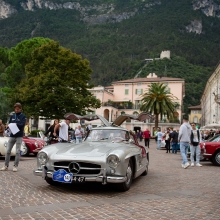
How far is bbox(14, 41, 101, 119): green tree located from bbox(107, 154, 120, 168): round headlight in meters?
27.2

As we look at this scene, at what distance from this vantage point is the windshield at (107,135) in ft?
29.2

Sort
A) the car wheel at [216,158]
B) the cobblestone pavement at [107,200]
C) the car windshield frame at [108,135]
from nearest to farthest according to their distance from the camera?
the cobblestone pavement at [107,200], the car windshield frame at [108,135], the car wheel at [216,158]

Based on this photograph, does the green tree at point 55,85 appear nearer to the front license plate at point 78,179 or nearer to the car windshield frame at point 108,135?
the car windshield frame at point 108,135

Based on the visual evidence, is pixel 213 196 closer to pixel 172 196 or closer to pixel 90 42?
pixel 172 196

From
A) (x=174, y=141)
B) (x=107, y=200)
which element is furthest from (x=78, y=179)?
(x=174, y=141)

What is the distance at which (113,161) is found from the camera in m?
7.02

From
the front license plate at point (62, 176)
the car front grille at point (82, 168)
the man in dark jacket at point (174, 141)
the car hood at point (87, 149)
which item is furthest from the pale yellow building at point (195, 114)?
the front license plate at point (62, 176)

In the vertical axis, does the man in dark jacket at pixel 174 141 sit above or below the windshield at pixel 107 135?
below

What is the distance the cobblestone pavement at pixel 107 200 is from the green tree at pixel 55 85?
25.5 m

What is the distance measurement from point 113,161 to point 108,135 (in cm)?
200

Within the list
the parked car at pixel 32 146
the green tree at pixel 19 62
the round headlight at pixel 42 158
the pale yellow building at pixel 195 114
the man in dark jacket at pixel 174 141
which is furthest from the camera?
the pale yellow building at pixel 195 114

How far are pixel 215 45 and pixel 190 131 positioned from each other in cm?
17171

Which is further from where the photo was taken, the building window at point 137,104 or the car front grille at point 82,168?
the building window at point 137,104

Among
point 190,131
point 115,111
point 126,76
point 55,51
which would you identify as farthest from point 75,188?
point 126,76
